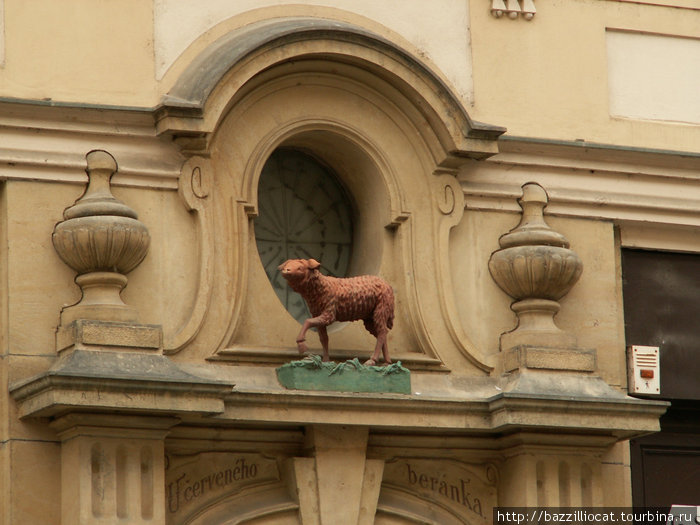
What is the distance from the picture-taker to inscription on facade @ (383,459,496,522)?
560 inches

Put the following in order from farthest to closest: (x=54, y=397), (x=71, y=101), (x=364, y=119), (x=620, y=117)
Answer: (x=620, y=117)
(x=364, y=119)
(x=71, y=101)
(x=54, y=397)

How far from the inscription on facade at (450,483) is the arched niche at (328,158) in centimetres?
72

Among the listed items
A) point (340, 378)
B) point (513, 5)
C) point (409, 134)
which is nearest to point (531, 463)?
point (340, 378)

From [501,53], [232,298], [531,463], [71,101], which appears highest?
[501,53]

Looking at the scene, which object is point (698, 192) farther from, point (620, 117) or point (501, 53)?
point (501, 53)

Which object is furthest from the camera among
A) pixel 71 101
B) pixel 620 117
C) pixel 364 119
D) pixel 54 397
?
pixel 620 117

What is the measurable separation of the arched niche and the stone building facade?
0.02 metres

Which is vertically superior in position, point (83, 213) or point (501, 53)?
point (501, 53)

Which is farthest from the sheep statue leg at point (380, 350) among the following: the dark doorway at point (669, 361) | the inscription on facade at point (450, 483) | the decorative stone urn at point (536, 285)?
the dark doorway at point (669, 361)

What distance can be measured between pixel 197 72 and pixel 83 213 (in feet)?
4.37

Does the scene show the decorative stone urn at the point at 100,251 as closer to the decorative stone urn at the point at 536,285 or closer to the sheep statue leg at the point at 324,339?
the sheep statue leg at the point at 324,339

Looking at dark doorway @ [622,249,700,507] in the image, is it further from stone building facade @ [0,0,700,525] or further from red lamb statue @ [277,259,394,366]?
red lamb statue @ [277,259,394,366]

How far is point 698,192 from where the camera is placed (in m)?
15.5

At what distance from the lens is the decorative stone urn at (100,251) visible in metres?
13.2
